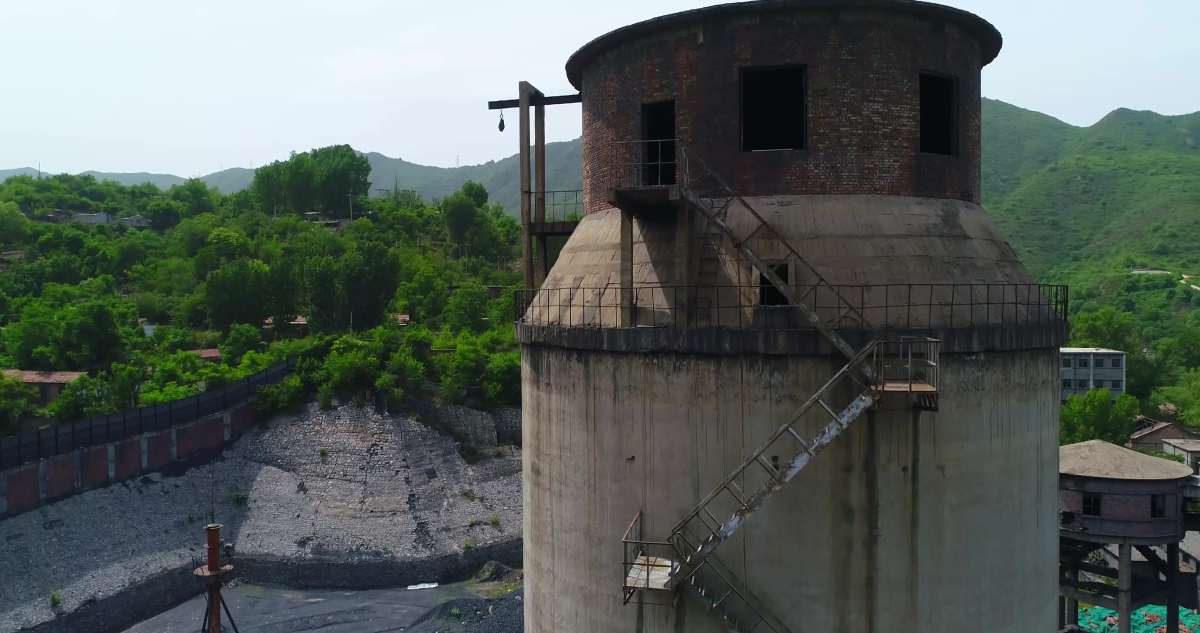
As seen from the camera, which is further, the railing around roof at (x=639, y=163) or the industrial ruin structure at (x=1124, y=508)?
the industrial ruin structure at (x=1124, y=508)

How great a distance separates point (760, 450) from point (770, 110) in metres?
6.83

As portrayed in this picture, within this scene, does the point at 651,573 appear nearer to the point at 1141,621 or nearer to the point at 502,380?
the point at 1141,621

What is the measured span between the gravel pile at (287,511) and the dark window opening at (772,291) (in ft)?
123

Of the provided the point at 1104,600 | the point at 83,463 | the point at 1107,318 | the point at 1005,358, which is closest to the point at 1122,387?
the point at 1107,318

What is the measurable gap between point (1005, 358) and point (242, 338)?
62.7 m

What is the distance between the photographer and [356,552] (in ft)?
147

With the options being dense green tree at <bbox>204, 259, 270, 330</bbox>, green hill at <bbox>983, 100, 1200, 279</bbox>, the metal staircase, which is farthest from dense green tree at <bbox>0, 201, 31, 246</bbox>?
green hill at <bbox>983, 100, 1200, 279</bbox>

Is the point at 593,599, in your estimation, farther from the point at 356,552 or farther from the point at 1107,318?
the point at 1107,318

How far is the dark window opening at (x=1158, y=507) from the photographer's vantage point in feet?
69.2

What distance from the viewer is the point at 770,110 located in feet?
47.8

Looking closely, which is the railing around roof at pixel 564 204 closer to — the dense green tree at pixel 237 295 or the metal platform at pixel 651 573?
the metal platform at pixel 651 573

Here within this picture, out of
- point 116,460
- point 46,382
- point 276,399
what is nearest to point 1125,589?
point 116,460

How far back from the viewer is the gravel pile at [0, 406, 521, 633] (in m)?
38.4

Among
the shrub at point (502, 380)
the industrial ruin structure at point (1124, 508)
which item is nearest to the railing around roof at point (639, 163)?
the industrial ruin structure at point (1124, 508)
